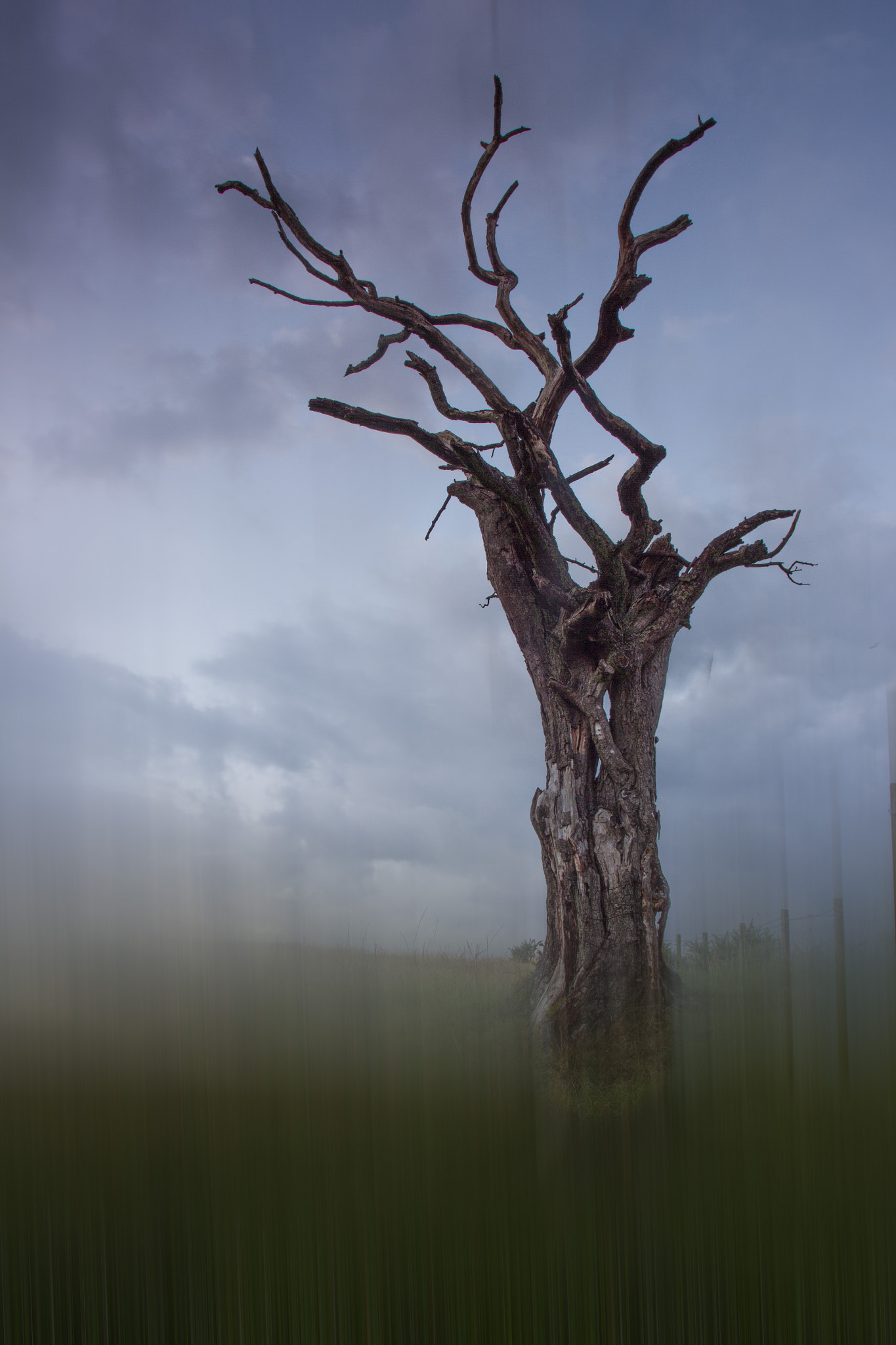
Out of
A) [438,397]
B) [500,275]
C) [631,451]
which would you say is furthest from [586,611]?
[500,275]

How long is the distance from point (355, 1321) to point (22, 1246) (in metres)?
1.66

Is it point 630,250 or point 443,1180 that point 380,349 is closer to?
point 630,250

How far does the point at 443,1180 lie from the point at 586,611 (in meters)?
3.57

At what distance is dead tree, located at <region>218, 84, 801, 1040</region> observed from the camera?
206 inches

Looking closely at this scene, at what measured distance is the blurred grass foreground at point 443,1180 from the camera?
125 inches

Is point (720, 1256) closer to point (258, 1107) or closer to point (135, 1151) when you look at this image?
point (258, 1107)

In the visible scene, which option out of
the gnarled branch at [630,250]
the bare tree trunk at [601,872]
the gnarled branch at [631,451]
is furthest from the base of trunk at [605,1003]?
the gnarled branch at [630,250]

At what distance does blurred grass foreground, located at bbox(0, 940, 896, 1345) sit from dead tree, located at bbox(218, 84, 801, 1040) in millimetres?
642

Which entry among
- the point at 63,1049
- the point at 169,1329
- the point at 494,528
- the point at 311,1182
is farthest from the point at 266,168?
the point at 169,1329

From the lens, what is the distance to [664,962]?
534 cm

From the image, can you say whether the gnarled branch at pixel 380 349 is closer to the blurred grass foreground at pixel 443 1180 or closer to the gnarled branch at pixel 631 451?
the gnarled branch at pixel 631 451

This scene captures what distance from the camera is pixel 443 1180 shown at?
3.76 m

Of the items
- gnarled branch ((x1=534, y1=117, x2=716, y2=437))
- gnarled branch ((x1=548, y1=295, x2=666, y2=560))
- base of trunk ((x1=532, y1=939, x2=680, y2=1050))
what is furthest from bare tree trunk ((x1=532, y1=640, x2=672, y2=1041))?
gnarled branch ((x1=534, y1=117, x2=716, y2=437))

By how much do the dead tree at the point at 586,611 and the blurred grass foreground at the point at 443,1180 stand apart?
0.64 m
